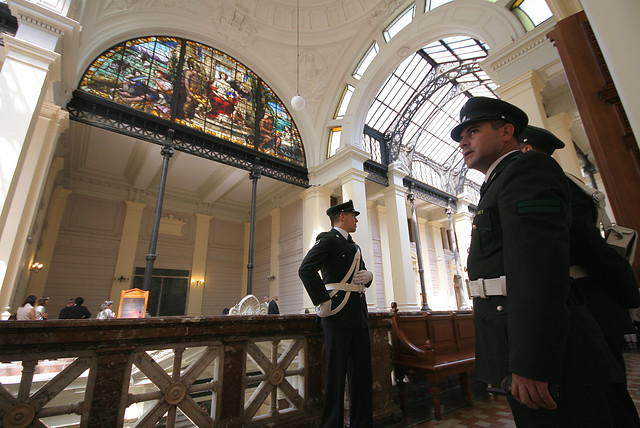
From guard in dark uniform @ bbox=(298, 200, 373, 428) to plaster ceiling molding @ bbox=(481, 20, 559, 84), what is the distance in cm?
522

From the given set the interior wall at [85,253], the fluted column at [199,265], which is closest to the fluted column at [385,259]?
the fluted column at [199,265]

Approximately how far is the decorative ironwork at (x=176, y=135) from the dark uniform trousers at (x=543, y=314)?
878 centimetres

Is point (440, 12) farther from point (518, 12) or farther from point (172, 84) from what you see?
point (172, 84)

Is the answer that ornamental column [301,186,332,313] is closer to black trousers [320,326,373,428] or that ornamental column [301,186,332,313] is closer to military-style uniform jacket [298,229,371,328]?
→ military-style uniform jacket [298,229,371,328]

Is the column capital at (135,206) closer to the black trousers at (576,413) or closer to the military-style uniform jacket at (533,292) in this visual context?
the military-style uniform jacket at (533,292)

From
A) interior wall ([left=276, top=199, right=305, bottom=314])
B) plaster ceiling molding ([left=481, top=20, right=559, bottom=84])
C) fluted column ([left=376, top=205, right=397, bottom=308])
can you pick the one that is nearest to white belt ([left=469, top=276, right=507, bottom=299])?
plaster ceiling molding ([left=481, top=20, right=559, bottom=84])

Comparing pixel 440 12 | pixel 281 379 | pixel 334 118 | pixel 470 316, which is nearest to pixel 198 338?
pixel 281 379

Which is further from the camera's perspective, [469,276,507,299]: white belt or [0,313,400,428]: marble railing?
[0,313,400,428]: marble railing

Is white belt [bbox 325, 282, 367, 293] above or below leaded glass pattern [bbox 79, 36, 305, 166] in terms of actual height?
below

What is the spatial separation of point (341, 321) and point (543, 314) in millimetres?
1393

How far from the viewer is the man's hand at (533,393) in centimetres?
85

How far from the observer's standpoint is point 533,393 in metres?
0.87

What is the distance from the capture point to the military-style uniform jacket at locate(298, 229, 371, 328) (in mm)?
2033

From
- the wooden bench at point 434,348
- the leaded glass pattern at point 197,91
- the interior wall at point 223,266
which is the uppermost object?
the leaded glass pattern at point 197,91
